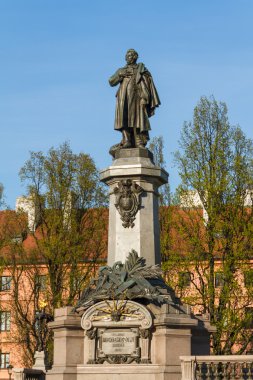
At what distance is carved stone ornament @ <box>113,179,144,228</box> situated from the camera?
19.7m

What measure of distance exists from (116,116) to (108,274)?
13.4ft

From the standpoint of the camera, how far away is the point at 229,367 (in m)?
16.8

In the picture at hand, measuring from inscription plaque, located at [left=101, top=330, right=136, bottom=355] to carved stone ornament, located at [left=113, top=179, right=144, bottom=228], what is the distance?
2.67m

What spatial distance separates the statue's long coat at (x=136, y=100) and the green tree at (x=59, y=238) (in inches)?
675

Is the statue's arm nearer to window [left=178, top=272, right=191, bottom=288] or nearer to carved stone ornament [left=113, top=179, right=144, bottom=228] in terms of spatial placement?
carved stone ornament [left=113, top=179, right=144, bottom=228]

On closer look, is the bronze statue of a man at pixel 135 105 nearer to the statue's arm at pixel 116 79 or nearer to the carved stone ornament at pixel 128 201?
the statue's arm at pixel 116 79

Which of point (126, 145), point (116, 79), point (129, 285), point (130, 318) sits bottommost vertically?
point (130, 318)

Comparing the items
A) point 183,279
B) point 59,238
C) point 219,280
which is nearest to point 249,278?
point 219,280

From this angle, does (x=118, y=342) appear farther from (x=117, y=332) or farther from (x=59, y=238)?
(x=59, y=238)

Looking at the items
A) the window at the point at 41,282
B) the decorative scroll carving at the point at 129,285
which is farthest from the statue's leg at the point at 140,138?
the window at the point at 41,282

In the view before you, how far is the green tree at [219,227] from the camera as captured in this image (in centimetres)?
3136

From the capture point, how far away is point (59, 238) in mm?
38344

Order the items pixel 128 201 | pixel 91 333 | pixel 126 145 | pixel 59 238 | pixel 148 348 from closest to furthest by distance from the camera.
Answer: pixel 148 348 → pixel 91 333 → pixel 128 201 → pixel 126 145 → pixel 59 238

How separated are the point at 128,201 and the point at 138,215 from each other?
0.40 metres
